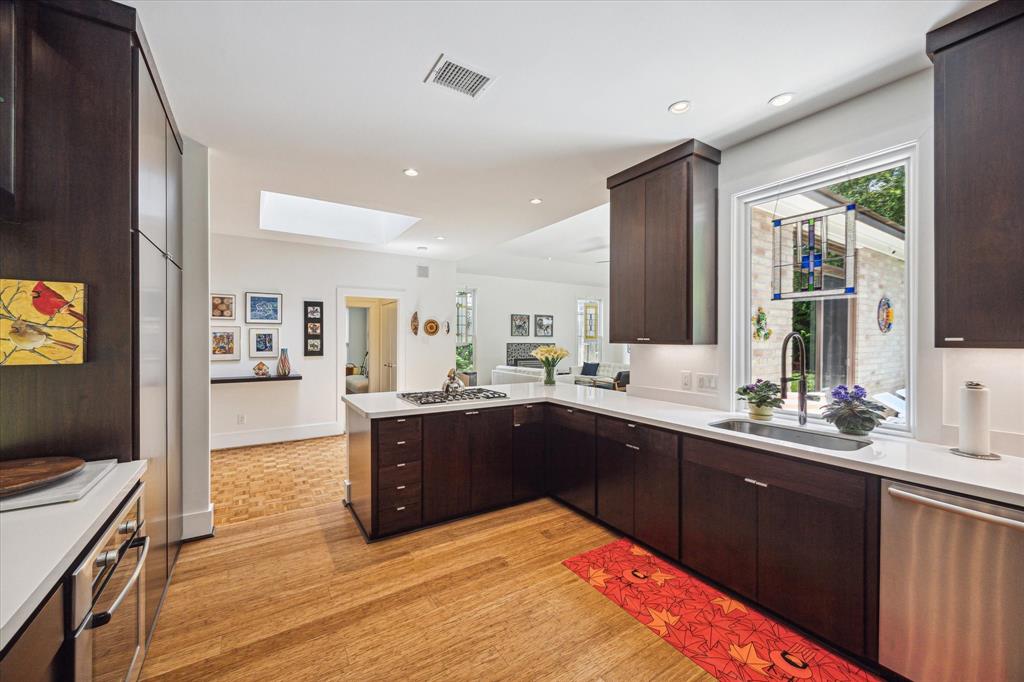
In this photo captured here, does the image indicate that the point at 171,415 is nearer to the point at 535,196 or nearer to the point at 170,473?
the point at 170,473

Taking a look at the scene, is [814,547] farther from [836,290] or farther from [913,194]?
[913,194]

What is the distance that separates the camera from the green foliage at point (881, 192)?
2.19m

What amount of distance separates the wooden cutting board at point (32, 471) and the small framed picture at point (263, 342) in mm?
4199

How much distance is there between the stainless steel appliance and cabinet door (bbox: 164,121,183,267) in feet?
4.93

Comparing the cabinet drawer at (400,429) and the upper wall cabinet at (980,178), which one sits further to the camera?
the cabinet drawer at (400,429)

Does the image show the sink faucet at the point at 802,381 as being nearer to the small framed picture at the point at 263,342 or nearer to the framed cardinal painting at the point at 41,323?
the framed cardinal painting at the point at 41,323

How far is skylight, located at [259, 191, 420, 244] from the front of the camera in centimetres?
511

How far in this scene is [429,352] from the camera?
269 inches

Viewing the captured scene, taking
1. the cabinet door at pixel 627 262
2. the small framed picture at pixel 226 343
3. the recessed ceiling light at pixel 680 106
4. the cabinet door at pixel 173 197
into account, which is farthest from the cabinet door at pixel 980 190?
the small framed picture at pixel 226 343

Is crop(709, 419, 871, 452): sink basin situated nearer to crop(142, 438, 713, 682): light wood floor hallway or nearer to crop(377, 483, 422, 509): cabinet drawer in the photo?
crop(142, 438, 713, 682): light wood floor hallway

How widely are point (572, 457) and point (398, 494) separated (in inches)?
51.4

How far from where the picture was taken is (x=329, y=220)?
5410 mm

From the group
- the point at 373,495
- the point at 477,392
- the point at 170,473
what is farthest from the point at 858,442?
the point at 170,473

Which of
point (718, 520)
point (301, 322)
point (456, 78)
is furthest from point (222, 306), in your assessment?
point (718, 520)
